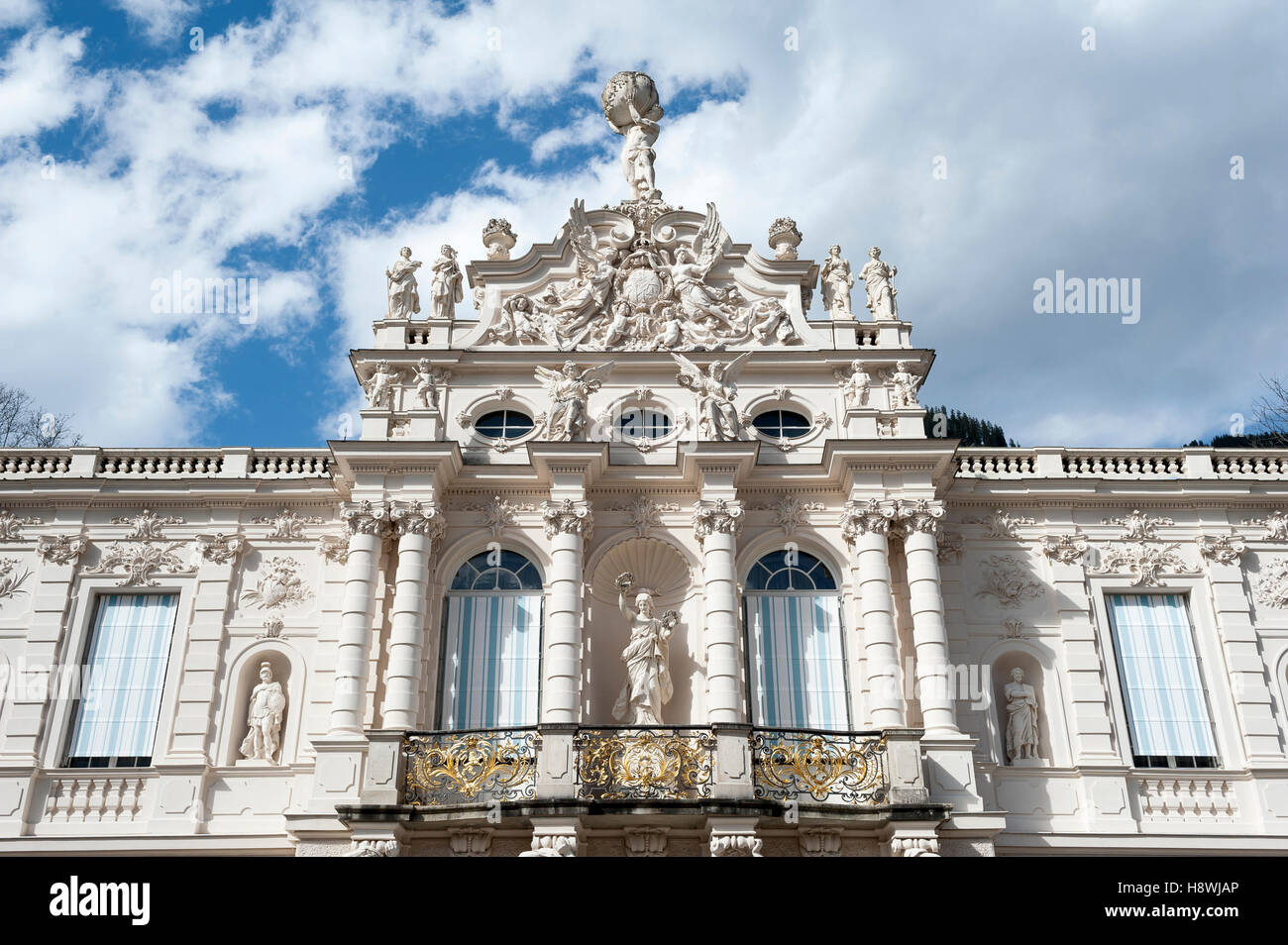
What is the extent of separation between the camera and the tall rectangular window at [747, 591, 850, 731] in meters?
21.5

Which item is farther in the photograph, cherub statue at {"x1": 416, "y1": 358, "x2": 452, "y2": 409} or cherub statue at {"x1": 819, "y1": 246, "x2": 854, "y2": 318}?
cherub statue at {"x1": 819, "y1": 246, "x2": 854, "y2": 318}

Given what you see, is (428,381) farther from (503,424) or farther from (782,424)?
(782,424)

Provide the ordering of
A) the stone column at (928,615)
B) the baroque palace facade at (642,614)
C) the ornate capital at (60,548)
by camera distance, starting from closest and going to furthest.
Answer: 1. the baroque palace facade at (642,614)
2. the stone column at (928,615)
3. the ornate capital at (60,548)

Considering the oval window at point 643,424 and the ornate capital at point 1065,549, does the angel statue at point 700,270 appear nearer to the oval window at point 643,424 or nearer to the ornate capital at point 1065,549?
the oval window at point 643,424

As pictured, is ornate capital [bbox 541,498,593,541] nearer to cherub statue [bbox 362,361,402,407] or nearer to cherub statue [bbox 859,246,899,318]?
cherub statue [bbox 362,361,402,407]

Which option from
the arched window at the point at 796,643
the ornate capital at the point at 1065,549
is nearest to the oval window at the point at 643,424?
the arched window at the point at 796,643

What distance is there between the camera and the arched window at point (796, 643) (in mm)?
21578

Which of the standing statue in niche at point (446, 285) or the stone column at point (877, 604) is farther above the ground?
the standing statue in niche at point (446, 285)

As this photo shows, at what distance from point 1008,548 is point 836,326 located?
19.5 feet

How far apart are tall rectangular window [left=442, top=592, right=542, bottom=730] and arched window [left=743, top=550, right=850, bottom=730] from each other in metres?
4.20

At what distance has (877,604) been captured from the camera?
70.2ft

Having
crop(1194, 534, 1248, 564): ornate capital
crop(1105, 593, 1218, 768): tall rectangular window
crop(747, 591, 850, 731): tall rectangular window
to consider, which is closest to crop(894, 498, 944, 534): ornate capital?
crop(747, 591, 850, 731): tall rectangular window

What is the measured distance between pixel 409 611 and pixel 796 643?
287 inches

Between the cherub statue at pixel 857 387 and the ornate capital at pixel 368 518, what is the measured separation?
31.5 feet
